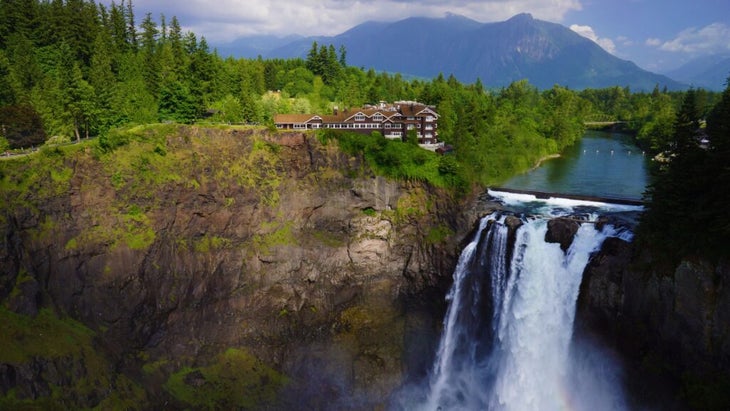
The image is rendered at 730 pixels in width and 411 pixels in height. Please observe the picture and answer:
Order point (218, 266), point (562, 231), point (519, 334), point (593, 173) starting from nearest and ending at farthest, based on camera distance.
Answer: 1. point (519, 334)
2. point (562, 231)
3. point (218, 266)
4. point (593, 173)

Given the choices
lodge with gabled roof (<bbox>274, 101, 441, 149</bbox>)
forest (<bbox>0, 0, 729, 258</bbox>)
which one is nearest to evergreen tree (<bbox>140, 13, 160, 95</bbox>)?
forest (<bbox>0, 0, 729, 258</bbox>)

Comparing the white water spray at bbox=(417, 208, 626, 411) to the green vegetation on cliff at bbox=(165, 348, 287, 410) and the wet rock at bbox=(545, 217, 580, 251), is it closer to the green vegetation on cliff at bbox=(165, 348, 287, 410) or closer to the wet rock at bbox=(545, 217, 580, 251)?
the wet rock at bbox=(545, 217, 580, 251)

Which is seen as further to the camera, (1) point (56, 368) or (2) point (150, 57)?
(2) point (150, 57)

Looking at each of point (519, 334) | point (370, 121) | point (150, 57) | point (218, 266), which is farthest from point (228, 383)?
point (150, 57)

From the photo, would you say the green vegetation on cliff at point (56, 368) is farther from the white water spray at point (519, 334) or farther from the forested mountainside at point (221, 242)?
the white water spray at point (519, 334)

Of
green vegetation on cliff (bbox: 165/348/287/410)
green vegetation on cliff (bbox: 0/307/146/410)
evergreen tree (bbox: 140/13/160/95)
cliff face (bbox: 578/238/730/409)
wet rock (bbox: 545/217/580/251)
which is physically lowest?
green vegetation on cliff (bbox: 165/348/287/410)

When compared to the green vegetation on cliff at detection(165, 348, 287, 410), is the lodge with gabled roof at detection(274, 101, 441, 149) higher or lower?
higher

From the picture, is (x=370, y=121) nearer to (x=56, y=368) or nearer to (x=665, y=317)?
(x=665, y=317)

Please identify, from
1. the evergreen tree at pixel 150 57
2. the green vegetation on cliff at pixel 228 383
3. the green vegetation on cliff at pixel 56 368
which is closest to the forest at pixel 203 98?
the evergreen tree at pixel 150 57
